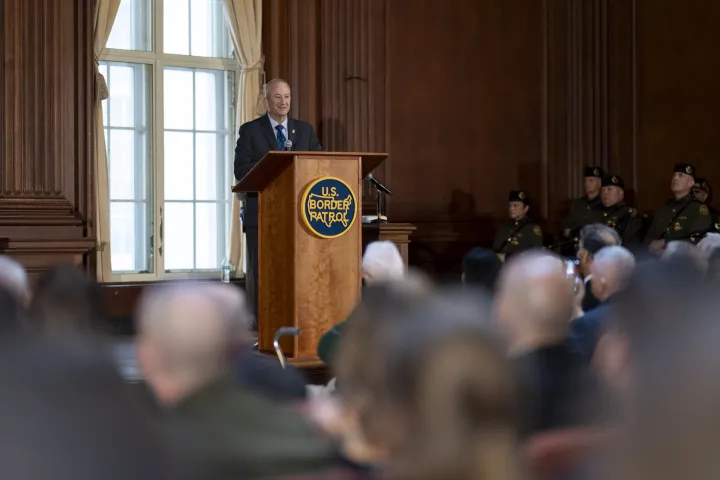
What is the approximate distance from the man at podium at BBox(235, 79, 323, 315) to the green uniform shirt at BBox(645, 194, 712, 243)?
3327 mm

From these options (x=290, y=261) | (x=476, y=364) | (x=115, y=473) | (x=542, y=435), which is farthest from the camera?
(x=290, y=261)

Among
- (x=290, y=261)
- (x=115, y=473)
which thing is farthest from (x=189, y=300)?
(x=290, y=261)

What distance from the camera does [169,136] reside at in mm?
7723

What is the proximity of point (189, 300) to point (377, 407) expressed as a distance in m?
0.57

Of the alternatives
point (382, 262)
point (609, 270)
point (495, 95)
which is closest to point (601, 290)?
point (609, 270)

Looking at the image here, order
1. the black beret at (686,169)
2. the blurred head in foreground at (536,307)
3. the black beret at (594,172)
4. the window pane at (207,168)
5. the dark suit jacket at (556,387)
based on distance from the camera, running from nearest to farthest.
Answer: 1. the dark suit jacket at (556,387)
2. the blurred head in foreground at (536,307)
3. the black beret at (686,169)
4. the window pane at (207,168)
5. the black beret at (594,172)

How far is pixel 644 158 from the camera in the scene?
884cm

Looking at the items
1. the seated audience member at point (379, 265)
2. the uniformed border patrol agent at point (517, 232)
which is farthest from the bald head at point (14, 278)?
the uniformed border patrol agent at point (517, 232)

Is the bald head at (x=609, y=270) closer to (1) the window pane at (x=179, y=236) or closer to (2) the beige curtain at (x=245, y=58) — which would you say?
(2) the beige curtain at (x=245, y=58)

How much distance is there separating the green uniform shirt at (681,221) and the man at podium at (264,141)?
3.33 m

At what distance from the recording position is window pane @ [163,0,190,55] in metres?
7.63

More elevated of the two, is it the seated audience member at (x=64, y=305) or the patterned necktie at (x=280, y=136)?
the patterned necktie at (x=280, y=136)

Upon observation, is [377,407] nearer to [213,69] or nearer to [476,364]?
[476,364]

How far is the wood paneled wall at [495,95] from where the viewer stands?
310 inches
